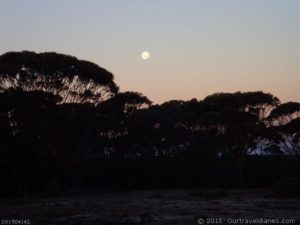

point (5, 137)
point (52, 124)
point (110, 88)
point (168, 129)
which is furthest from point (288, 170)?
point (5, 137)

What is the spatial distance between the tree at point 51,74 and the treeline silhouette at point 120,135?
0.23 ft

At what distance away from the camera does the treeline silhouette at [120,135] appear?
37.2m

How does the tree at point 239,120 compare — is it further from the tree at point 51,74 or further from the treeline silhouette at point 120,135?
the tree at point 51,74

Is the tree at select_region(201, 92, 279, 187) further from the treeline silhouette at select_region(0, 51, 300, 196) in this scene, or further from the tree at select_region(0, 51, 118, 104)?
the tree at select_region(0, 51, 118, 104)

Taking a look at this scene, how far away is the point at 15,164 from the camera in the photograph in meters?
38.6

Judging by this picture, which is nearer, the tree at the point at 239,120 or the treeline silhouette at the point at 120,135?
the treeline silhouette at the point at 120,135

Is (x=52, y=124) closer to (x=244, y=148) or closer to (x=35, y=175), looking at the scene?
(x=35, y=175)

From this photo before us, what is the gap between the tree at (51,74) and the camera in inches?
1433

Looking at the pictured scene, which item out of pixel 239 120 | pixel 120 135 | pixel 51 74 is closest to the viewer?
pixel 51 74

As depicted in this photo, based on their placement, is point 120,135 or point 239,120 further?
point 120,135

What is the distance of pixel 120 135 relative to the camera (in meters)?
50.5

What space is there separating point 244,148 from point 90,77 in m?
16.3

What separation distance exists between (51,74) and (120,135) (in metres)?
14.8

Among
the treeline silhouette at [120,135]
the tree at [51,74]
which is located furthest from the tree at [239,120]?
the tree at [51,74]
